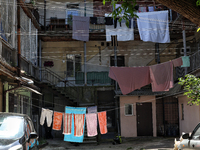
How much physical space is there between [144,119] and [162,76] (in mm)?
6896

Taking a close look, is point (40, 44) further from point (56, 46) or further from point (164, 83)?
point (164, 83)

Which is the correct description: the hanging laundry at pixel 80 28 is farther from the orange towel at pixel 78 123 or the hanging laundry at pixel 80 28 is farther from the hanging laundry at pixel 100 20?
the orange towel at pixel 78 123

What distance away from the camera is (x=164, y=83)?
15.2 m

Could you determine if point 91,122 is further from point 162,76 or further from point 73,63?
point 73,63

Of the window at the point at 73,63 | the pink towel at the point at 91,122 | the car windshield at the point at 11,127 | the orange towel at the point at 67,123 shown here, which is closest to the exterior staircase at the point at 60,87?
the window at the point at 73,63

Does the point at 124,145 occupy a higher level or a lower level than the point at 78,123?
lower

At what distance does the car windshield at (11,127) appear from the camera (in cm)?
616

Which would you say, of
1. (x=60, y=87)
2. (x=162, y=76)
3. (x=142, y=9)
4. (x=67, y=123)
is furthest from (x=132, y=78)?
(x=142, y=9)

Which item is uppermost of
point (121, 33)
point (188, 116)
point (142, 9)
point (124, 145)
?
point (142, 9)

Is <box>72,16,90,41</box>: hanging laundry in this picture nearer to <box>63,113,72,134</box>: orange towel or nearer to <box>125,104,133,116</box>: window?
<box>125,104,133,116</box>: window

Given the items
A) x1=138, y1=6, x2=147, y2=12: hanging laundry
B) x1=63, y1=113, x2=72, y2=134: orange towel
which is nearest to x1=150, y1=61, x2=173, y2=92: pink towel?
x1=63, y1=113, x2=72, y2=134: orange towel

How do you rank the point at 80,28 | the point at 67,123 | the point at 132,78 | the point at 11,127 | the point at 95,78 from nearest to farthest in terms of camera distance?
the point at 11,127 → the point at 132,78 → the point at 67,123 → the point at 80,28 → the point at 95,78

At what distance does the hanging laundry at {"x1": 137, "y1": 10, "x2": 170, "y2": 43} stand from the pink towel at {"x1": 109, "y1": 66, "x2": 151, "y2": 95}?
5279mm

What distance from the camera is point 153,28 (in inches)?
804
